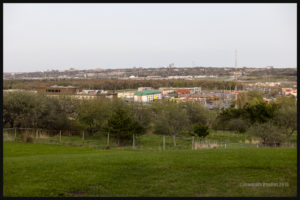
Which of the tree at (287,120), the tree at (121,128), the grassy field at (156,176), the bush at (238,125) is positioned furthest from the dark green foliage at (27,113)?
the tree at (287,120)

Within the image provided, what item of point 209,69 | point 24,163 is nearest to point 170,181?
point 24,163

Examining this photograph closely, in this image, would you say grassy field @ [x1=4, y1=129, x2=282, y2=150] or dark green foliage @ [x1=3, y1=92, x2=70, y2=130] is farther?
dark green foliage @ [x1=3, y1=92, x2=70, y2=130]

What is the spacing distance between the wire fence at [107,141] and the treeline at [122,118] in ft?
2.65

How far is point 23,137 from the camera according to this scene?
22547 mm

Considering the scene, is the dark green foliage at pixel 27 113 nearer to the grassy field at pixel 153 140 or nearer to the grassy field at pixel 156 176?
the grassy field at pixel 153 140

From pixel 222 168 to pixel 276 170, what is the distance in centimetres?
160

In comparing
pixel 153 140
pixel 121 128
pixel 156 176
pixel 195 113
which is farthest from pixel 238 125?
pixel 156 176

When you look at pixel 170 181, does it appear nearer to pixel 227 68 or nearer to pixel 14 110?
pixel 14 110

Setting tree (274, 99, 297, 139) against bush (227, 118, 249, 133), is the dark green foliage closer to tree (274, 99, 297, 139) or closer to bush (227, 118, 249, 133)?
bush (227, 118, 249, 133)

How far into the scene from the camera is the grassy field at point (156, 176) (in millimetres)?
7609

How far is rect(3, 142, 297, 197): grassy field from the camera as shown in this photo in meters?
7.61

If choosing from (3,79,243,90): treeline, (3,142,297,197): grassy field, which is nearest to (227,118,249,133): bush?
(3,142,297,197): grassy field

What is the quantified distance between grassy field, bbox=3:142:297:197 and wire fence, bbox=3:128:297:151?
31.3ft

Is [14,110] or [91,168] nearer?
[91,168]
